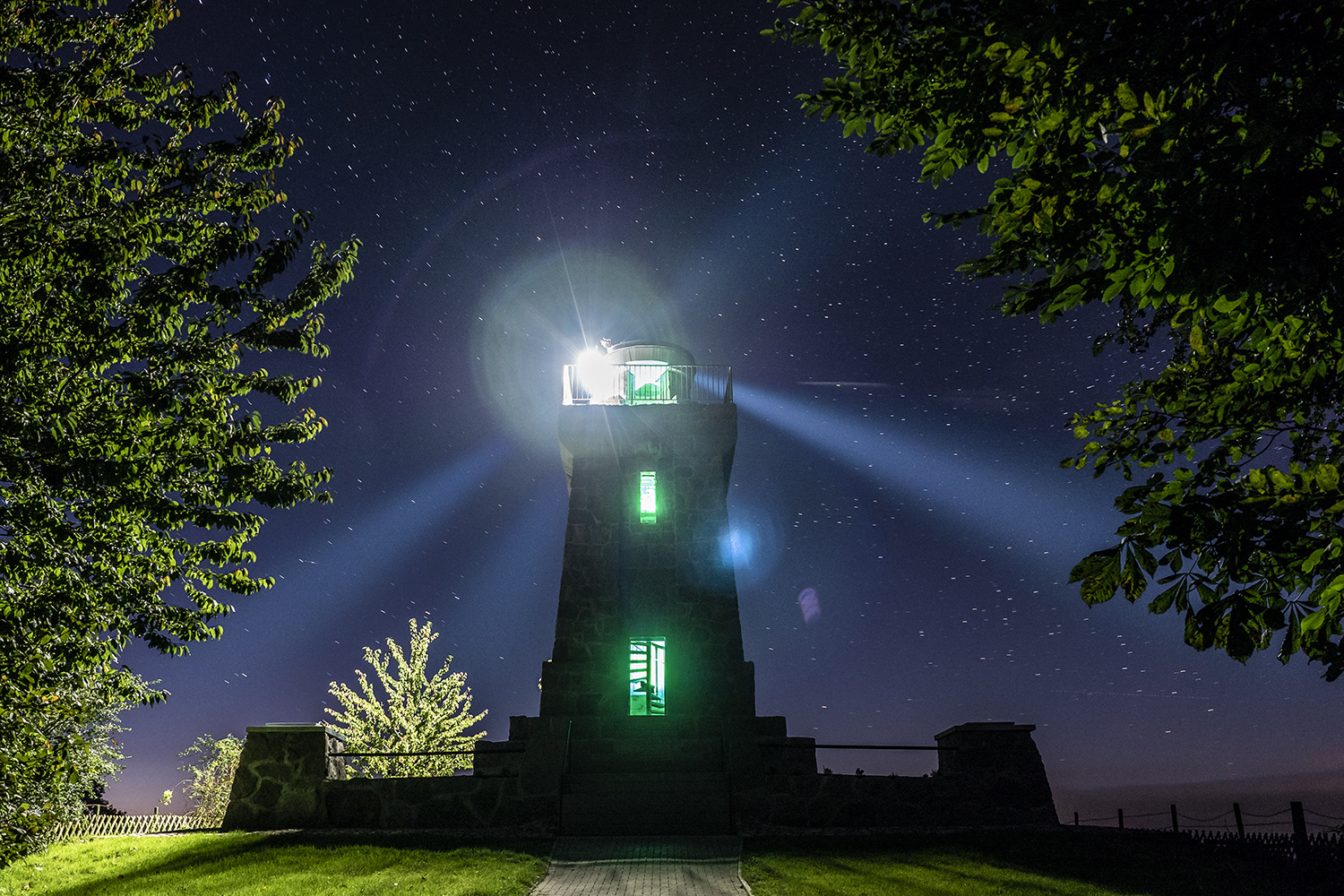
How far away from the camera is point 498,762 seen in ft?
47.8

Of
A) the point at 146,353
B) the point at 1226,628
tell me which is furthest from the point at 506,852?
the point at 1226,628

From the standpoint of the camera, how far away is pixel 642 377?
22438 millimetres

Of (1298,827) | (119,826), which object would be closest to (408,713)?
(119,826)

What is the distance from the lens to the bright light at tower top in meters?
21.1

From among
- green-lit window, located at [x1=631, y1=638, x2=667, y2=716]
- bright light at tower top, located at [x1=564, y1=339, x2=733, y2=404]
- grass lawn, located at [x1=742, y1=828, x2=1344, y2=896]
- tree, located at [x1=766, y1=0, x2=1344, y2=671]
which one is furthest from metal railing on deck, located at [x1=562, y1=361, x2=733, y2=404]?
tree, located at [x1=766, y1=0, x2=1344, y2=671]

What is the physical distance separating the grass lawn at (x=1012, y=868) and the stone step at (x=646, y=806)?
49.3 inches

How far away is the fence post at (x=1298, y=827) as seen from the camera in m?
12.5

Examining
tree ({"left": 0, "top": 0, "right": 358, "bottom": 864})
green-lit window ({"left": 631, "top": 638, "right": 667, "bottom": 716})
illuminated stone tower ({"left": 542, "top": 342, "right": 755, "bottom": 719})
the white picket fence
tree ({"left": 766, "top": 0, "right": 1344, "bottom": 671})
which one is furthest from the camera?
green-lit window ({"left": 631, "top": 638, "right": 667, "bottom": 716})

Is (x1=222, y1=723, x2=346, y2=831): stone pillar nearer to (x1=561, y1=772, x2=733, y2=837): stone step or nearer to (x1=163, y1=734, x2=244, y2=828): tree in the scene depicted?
(x1=561, y1=772, x2=733, y2=837): stone step

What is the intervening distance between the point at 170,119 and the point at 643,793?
12.7 metres

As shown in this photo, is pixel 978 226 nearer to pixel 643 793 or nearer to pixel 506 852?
pixel 506 852

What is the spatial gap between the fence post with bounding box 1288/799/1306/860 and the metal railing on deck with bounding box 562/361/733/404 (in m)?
14.1

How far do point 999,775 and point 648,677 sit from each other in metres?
8.02

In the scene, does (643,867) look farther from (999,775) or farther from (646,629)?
(646,629)
